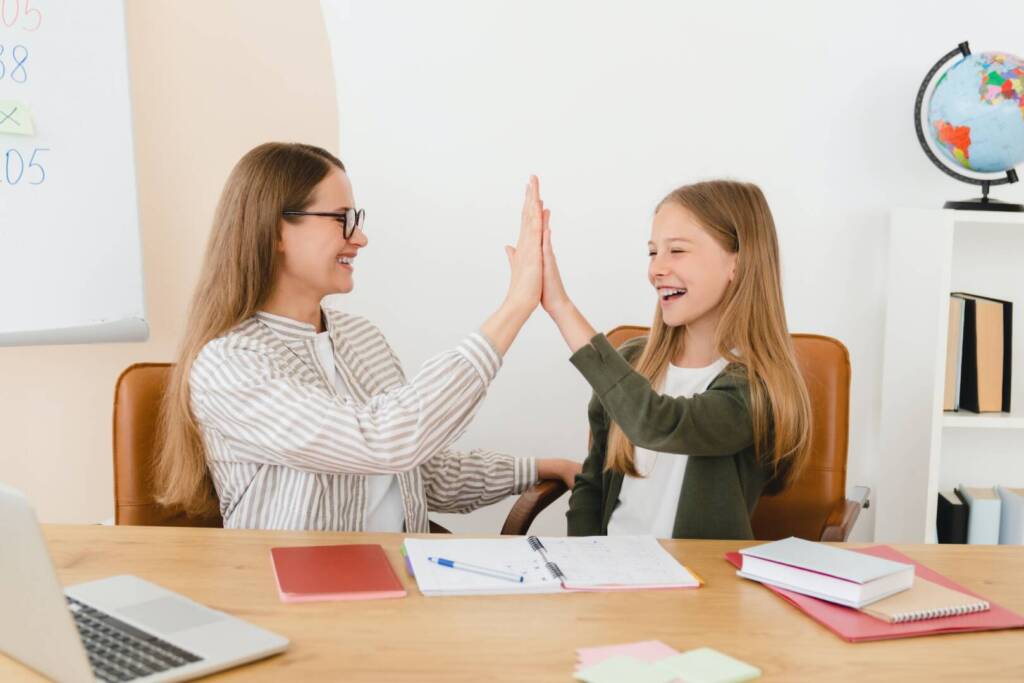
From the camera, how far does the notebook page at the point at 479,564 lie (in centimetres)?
146

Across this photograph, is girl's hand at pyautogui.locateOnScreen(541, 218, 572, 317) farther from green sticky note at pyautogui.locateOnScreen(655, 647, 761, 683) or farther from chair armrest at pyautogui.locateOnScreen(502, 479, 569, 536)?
green sticky note at pyautogui.locateOnScreen(655, 647, 761, 683)

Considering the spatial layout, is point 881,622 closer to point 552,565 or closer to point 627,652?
point 627,652

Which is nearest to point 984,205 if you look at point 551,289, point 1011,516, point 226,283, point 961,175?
point 961,175

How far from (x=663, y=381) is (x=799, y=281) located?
0.95 metres

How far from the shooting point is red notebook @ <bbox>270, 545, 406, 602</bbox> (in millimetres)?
1421

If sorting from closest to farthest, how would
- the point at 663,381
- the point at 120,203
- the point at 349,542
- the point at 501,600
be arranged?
the point at 501,600
the point at 349,542
the point at 663,381
the point at 120,203

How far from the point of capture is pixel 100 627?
127 centimetres

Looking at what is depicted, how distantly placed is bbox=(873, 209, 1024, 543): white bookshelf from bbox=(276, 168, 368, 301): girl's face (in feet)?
4.74

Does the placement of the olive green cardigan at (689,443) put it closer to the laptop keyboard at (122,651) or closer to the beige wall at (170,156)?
the laptop keyboard at (122,651)

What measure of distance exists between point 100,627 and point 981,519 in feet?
7.49

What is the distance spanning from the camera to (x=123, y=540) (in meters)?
1.66

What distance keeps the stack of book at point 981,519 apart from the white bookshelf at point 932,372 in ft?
0.21

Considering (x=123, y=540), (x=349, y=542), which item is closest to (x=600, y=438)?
(x=349, y=542)

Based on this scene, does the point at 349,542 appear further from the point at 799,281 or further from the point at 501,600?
the point at 799,281
